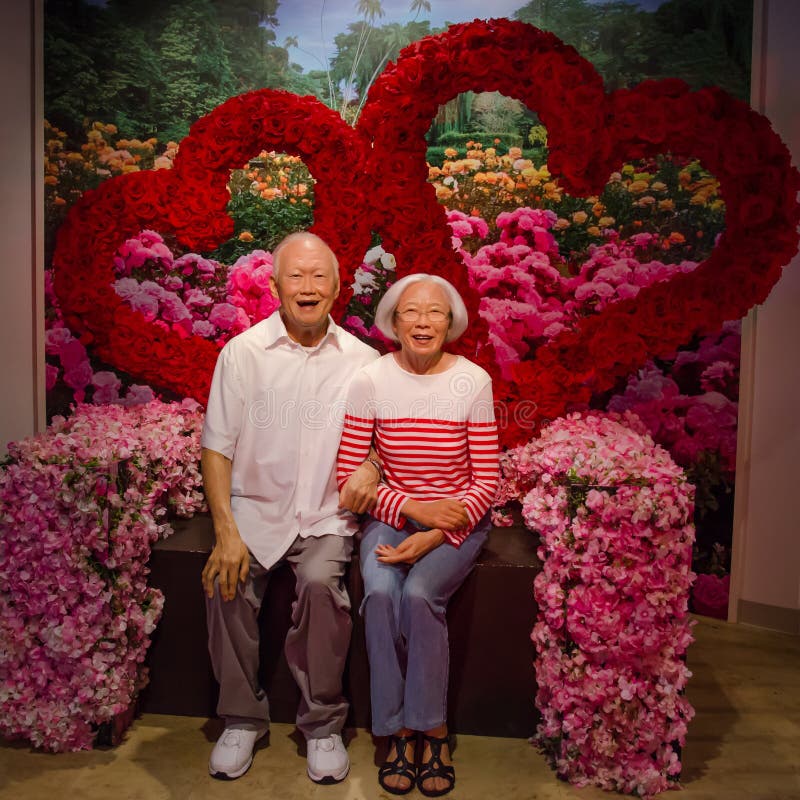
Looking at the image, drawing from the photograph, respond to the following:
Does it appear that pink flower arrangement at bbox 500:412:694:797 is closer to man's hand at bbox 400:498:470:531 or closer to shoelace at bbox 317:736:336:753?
man's hand at bbox 400:498:470:531

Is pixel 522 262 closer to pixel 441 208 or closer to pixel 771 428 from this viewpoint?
pixel 441 208

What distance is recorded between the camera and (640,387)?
3982 millimetres

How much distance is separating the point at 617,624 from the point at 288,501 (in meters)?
1.21

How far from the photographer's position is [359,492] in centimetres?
276

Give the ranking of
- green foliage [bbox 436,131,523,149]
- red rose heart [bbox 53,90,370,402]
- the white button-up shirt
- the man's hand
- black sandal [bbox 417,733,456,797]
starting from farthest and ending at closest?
1. green foliage [bbox 436,131,523,149]
2. red rose heart [bbox 53,90,370,402]
3. the white button-up shirt
4. the man's hand
5. black sandal [bbox 417,733,456,797]

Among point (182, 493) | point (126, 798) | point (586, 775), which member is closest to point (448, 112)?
point (182, 493)

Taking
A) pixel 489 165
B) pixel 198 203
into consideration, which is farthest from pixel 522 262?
pixel 198 203

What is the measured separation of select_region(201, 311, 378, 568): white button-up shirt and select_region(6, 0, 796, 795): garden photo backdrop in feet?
1.14

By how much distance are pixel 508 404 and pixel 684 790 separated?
1.64 metres

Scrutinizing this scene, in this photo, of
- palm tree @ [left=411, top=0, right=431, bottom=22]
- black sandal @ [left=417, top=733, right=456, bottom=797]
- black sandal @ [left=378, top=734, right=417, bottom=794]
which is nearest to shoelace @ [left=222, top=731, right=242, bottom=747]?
black sandal @ [left=378, top=734, right=417, bottom=794]

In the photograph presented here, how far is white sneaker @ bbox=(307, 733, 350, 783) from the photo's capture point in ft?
8.34

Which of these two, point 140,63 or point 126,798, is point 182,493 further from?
point 140,63

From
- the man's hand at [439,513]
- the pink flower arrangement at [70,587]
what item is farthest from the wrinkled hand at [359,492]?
the pink flower arrangement at [70,587]

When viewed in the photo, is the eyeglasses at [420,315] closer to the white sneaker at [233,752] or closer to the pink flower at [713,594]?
the white sneaker at [233,752]
